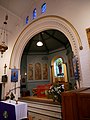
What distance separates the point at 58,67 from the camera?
1109cm

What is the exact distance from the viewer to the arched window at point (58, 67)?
34.8 feet

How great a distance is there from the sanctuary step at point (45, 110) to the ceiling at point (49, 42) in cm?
515

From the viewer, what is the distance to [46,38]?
952 cm

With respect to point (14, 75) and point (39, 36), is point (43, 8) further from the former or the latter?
point (14, 75)

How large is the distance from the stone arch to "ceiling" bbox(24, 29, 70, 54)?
146 centimetres

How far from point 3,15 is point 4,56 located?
2935 mm

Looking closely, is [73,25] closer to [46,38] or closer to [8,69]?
[46,38]

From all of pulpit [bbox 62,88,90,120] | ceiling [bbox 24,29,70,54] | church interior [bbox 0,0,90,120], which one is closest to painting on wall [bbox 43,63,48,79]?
church interior [bbox 0,0,90,120]

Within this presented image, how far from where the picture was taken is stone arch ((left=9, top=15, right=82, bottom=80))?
479 cm

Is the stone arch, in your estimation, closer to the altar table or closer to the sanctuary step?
the sanctuary step

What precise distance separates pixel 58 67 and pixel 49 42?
2.71 m

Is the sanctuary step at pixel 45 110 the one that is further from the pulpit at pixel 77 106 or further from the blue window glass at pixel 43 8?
the blue window glass at pixel 43 8

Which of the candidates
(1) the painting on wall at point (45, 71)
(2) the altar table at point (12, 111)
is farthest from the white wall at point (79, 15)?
(1) the painting on wall at point (45, 71)

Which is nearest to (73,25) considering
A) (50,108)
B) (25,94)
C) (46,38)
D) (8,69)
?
(50,108)
